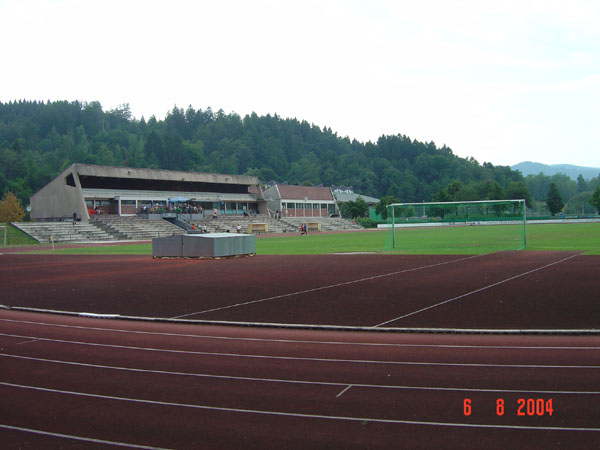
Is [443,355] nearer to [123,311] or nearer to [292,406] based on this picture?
[292,406]

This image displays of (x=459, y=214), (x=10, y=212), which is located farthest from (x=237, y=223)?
(x=10, y=212)

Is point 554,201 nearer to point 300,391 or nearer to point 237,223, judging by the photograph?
point 237,223

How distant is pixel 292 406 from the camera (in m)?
6.39

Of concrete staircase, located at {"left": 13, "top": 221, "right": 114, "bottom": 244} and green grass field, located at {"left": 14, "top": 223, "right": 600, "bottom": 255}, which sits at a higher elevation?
concrete staircase, located at {"left": 13, "top": 221, "right": 114, "bottom": 244}

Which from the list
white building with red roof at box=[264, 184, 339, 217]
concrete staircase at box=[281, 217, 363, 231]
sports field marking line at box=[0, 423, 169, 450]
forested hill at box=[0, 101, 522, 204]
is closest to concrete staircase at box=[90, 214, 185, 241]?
concrete staircase at box=[281, 217, 363, 231]

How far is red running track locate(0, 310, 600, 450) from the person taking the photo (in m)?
5.55

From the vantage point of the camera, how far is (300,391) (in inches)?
271

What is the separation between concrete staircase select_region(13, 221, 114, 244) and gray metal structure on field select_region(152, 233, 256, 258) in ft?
94.7

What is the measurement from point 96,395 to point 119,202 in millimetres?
66942

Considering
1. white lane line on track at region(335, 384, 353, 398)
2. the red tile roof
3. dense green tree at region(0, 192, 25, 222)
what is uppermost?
the red tile roof

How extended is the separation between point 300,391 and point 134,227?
59.9 meters

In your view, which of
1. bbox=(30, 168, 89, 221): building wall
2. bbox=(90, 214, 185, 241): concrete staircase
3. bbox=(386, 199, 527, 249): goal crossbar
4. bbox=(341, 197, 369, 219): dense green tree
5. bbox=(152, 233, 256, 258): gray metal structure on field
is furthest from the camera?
bbox=(341, 197, 369, 219): dense green tree

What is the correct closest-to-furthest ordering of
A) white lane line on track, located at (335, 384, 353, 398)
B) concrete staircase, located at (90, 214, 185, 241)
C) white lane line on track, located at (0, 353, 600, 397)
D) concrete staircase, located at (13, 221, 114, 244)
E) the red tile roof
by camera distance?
white lane line on track, located at (0, 353, 600, 397) < white lane line on track, located at (335, 384, 353, 398) < concrete staircase, located at (13, 221, 114, 244) < concrete staircase, located at (90, 214, 185, 241) < the red tile roof

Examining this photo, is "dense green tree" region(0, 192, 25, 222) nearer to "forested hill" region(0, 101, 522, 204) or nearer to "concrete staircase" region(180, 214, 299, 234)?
"concrete staircase" region(180, 214, 299, 234)
